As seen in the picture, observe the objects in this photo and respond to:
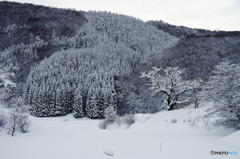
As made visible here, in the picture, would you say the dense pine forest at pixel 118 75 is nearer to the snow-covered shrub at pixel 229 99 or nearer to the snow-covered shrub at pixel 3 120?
the snow-covered shrub at pixel 229 99

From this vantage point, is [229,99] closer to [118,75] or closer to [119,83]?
[119,83]

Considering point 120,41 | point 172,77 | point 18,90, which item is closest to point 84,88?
point 18,90

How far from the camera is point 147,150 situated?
9.70m

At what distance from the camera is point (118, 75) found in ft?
328

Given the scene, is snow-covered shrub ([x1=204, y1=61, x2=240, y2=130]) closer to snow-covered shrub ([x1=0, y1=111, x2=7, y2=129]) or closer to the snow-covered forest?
the snow-covered forest

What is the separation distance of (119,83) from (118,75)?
1176 cm

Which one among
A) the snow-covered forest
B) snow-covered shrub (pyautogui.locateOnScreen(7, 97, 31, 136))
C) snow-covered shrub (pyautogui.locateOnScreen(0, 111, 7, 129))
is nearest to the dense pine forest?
the snow-covered forest

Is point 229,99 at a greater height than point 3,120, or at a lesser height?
greater

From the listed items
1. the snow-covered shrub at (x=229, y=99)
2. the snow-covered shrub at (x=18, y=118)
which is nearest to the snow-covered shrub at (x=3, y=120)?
the snow-covered shrub at (x=18, y=118)

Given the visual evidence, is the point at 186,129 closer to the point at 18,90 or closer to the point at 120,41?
the point at 18,90

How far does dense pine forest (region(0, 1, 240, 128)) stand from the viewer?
18.2m

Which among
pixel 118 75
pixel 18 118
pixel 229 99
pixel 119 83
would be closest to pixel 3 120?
pixel 18 118

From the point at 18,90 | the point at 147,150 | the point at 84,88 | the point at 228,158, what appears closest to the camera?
the point at 228,158

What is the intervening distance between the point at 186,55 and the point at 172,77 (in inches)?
3713
